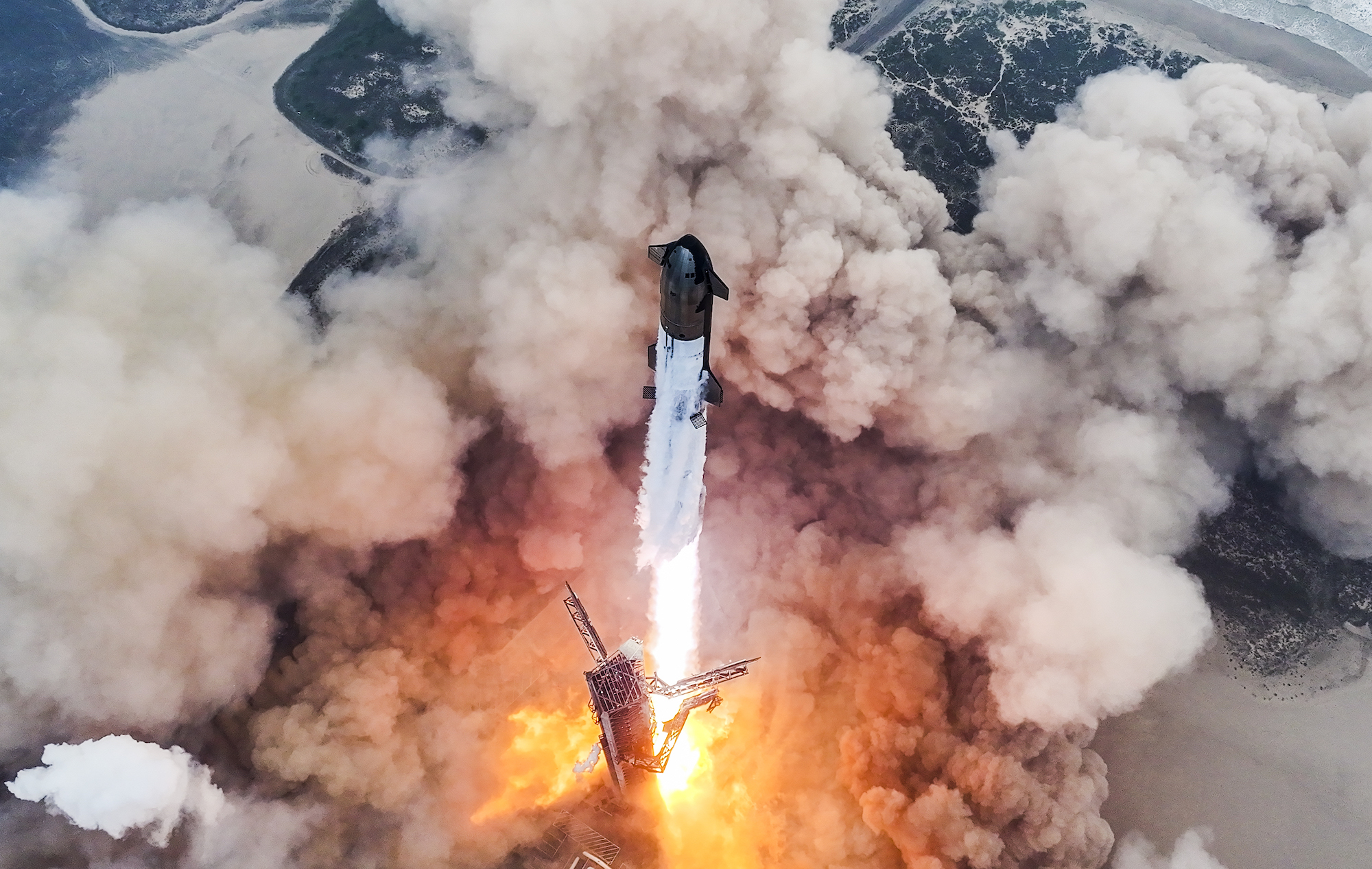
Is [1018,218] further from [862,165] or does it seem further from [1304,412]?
[1304,412]

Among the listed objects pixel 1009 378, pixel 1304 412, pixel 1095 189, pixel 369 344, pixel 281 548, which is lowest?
pixel 281 548

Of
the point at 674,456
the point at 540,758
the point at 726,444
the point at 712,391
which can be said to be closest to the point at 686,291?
the point at 712,391

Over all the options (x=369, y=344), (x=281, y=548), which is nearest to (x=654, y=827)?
(x=281, y=548)

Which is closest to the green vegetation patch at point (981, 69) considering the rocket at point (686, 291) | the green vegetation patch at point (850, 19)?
the green vegetation patch at point (850, 19)

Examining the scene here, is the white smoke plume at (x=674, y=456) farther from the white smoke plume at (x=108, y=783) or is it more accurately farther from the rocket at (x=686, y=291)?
the white smoke plume at (x=108, y=783)

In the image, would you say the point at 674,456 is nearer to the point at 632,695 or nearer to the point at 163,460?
the point at 632,695

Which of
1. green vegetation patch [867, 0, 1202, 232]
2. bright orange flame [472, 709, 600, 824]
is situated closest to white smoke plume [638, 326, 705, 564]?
bright orange flame [472, 709, 600, 824]
